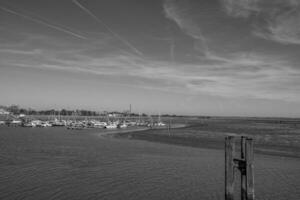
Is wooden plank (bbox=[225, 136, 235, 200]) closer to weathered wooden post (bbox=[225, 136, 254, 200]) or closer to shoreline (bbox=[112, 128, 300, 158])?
weathered wooden post (bbox=[225, 136, 254, 200])

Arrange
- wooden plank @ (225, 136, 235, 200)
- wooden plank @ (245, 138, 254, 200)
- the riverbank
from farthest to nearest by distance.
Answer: the riverbank
wooden plank @ (225, 136, 235, 200)
wooden plank @ (245, 138, 254, 200)

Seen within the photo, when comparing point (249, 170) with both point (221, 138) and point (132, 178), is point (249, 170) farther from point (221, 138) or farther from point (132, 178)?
point (221, 138)

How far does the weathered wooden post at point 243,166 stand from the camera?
551 inches

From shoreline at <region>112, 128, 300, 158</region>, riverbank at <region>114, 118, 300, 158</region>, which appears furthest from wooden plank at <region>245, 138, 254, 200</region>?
riverbank at <region>114, 118, 300, 158</region>

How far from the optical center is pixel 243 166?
1433 cm

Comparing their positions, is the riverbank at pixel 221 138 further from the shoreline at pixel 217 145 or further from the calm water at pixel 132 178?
the calm water at pixel 132 178

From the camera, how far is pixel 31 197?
18078mm

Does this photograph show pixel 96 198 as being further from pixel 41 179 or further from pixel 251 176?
pixel 251 176

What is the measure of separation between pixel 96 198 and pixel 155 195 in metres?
3.80

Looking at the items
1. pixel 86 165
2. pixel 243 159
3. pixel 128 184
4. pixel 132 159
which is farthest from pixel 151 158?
pixel 243 159

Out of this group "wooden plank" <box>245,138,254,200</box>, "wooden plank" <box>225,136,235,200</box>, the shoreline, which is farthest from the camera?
the shoreline

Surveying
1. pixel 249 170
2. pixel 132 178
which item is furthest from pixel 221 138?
pixel 249 170

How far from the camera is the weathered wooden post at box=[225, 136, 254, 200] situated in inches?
551

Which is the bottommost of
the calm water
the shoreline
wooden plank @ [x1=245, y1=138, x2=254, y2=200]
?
the calm water
